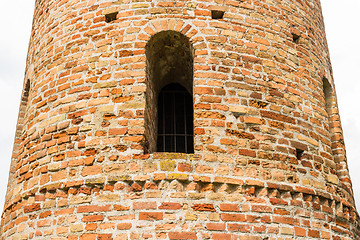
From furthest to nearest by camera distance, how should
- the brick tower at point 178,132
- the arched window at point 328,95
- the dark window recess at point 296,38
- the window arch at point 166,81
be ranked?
the arched window at point 328,95 → the dark window recess at point 296,38 → the window arch at point 166,81 → the brick tower at point 178,132

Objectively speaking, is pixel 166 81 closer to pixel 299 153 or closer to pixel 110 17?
pixel 110 17

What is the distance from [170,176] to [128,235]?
68cm

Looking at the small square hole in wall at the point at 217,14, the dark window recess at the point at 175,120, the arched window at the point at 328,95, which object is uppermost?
the small square hole in wall at the point at 217,14

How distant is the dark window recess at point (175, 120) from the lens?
17.8 ft

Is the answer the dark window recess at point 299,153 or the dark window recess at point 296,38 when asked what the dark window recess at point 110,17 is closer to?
the dark window recess at point 296,38

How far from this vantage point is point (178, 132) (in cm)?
546

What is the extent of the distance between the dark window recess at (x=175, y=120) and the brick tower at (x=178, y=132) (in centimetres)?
2

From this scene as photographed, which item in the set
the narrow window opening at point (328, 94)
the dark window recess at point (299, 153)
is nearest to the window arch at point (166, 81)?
the dark window recess at point (299, 153)

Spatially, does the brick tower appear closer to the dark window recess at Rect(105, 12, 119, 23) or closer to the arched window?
the dark window recess at Rect(105, 12, 119, 23)

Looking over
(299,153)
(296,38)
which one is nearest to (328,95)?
(296,38)

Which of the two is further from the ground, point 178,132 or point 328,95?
point 328,95

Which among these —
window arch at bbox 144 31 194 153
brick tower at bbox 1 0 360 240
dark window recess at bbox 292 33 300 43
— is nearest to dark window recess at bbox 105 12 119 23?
brick tower at bbox 1 0 360 240

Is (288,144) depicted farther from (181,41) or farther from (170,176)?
(181,41)

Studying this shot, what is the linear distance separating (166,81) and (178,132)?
76 centimetres
